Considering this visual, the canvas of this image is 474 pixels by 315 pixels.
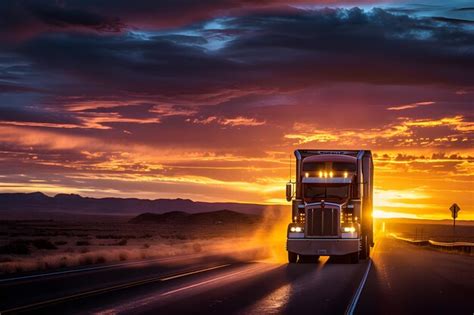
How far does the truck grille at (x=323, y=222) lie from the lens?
3088 cm

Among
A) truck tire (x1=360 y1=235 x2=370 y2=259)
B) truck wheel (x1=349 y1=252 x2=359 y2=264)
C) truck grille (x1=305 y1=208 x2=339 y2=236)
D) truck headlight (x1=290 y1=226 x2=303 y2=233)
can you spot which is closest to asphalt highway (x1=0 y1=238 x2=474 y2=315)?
truck grille (x1=305 y1=208 x2=339 y2=236)

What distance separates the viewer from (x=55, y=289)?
59.4 ft

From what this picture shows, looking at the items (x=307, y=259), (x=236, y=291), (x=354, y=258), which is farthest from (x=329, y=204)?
(x=236, y=291)

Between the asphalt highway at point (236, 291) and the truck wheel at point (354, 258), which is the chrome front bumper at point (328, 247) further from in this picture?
the asphalt highway at point (236, 291)

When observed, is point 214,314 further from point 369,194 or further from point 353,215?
point 369,194

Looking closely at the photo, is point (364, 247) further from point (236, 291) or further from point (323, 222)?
point (236, 291)

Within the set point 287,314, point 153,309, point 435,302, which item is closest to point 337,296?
point 435,302

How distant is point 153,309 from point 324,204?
17724mm

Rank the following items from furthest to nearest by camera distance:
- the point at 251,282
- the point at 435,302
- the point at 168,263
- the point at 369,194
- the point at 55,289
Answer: the point at 369,194 < the point at 168,263 < the point at 251,282 < the point at 55,289 < the point at 435,302

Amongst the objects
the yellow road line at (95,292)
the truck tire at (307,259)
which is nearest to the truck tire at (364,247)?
the truck tire at (307,259)

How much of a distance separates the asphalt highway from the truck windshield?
458 cm

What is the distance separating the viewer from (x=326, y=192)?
31688 millimetres

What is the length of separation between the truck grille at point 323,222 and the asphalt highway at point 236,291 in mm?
3476

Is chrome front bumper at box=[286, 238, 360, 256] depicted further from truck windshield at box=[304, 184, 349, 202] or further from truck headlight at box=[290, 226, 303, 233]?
truck windshield at box=[304, 184, 349, 202]
